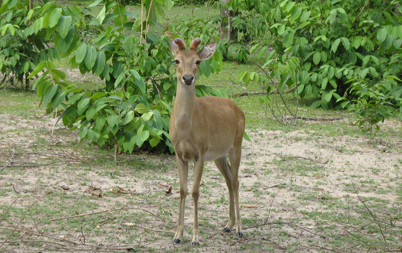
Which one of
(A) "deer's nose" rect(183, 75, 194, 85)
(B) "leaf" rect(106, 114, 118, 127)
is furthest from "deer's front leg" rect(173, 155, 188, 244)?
(B) "leaf" rect(106, 114, 118, 127)

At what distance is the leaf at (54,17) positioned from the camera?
6.55m

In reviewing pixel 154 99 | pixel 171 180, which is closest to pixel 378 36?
pixel 154 99

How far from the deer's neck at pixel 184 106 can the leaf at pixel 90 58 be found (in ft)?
7.77

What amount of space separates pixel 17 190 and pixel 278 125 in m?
5.05

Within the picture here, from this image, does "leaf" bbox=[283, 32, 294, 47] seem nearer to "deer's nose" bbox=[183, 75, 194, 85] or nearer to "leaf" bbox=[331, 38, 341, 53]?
"leaf" bbox=[331, 38, 341, 53]

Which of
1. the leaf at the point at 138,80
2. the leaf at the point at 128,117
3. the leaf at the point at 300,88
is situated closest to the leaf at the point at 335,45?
the leaf at the point at 300,88

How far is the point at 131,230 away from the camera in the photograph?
5156 millimetres

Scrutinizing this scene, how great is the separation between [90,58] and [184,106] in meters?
2.51

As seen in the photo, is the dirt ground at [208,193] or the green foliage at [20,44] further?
the green foliage at [20,44]

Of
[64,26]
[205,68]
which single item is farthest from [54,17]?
[205,68]

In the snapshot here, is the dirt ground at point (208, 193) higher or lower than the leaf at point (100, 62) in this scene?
lower

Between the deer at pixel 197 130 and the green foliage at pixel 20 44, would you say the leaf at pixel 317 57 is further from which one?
the deer at pixel 197 130

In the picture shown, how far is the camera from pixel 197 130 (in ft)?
16.3

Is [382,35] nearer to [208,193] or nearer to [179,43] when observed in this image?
[208,193]
